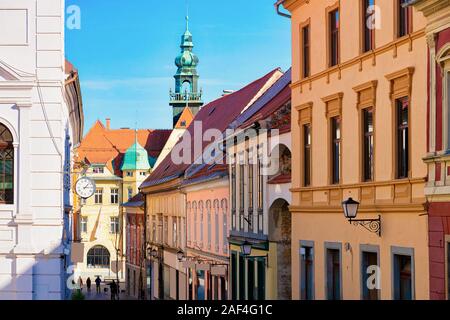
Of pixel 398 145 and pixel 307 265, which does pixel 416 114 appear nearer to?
pixel 398 145

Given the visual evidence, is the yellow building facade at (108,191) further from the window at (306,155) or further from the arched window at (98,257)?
the window at (306,155)

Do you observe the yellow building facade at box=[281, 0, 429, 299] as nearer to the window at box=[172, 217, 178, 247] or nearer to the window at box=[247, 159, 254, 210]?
the window at box=[247, 159, 254, 210]

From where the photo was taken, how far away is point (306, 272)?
26.7 metres

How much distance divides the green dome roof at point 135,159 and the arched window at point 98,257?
7712 mm

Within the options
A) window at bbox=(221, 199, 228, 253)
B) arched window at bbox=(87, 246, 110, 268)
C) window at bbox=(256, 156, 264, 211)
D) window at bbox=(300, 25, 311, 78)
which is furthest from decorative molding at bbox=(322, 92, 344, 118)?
arched window at bbox=(87, 246, 110, 268)

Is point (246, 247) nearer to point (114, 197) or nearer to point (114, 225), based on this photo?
point (114, 225)

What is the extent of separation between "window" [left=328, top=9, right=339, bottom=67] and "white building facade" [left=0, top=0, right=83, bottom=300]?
5813 millimetres

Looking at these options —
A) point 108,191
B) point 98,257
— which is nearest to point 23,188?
point 98,257

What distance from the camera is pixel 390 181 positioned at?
2069cm

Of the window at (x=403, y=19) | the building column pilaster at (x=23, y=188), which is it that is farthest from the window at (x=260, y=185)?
the window at (x=403, y=19)

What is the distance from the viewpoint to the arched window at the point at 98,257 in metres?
98.3

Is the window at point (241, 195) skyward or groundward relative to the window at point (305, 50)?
groundward
